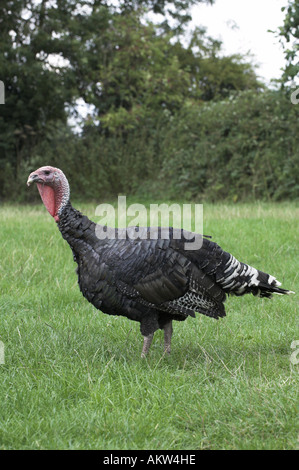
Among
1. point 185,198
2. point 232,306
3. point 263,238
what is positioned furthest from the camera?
point 185,198

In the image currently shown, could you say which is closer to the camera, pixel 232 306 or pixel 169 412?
pixel 169 412

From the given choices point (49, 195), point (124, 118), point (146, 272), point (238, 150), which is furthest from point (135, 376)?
point (124, 118)

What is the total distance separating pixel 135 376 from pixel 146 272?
731 millimetres

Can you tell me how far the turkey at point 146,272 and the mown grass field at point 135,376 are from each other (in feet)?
1.19

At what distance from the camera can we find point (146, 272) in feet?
13.1

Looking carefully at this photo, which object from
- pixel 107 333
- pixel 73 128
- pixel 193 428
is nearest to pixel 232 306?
pixel 107 333

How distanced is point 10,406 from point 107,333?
157 centimetres

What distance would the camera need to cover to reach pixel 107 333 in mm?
4848

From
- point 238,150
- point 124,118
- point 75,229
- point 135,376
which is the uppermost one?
point 124,118

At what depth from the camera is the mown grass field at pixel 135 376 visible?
118 inches

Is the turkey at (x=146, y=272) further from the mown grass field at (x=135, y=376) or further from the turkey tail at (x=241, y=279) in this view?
the mown grass field at (x=135, y=376)

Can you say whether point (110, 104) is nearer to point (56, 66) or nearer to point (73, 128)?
point (73, 128)

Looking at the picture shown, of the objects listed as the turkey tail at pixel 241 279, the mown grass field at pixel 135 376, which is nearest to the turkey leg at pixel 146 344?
the mown grass field at pixel 135 376

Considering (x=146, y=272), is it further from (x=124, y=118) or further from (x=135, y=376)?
(x=124, y=118)
